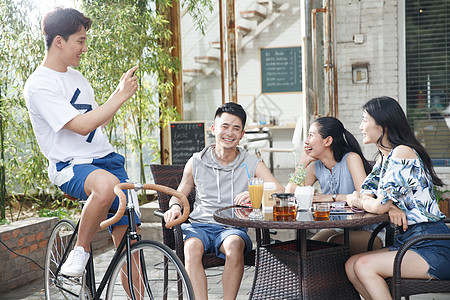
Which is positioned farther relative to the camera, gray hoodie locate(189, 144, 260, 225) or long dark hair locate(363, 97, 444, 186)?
gray hoodie locate(189, 144, 260, 225)

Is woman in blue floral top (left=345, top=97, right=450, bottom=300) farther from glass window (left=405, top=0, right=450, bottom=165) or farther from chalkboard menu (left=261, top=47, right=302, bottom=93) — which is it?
chalkboard menu (left=261, top=47, right=302, bottom=93)

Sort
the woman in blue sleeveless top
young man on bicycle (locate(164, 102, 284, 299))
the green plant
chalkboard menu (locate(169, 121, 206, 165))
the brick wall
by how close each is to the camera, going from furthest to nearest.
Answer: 1. chalkboard menu (locate(169, 121, 206, 165))
2. the green plant
3. the brick wall
4. the woman in blue sleeveless top
5. young man on bicycle (locate(164, 102, 284, 299))

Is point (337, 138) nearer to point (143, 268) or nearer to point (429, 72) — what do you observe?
point (143, 268)

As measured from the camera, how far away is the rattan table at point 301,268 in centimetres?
223

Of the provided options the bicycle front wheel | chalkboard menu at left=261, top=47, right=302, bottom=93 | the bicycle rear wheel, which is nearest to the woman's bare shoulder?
the bicycle front wheel

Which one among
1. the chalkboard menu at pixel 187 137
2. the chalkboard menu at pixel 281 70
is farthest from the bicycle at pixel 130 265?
the chalkboard menu at pixel 281 70

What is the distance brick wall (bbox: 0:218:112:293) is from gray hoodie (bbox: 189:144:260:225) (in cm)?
147

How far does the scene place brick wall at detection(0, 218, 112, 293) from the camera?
3.55m

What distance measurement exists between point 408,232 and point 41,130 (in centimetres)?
166

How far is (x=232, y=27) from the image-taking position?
557 cm

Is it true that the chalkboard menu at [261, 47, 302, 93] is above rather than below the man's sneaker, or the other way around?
above

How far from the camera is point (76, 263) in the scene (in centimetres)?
224

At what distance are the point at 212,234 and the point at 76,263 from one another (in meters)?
0.72

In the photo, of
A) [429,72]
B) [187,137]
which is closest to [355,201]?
[187,137]
